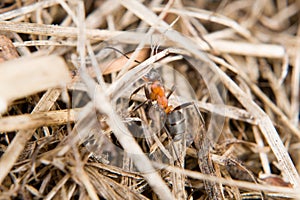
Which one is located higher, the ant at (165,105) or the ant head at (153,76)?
the ant head at (153,76)

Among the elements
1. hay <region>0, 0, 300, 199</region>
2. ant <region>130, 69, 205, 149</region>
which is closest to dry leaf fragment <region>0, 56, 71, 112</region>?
hay <region>0, 0, 300, 199</region>

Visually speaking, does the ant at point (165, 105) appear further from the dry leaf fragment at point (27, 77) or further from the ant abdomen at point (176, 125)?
the dry leaf fragment at point (27, 77)

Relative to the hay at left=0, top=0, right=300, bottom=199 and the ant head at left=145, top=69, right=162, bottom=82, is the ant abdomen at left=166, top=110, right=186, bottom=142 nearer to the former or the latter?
the hay at left=0, top=0, right=300, bottom=199

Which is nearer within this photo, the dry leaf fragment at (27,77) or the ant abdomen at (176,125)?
the dry leaf fragment at (27,77)

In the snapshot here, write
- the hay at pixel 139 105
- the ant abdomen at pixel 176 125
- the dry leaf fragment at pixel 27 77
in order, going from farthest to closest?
the ant abdomen at pixel 176 125
the hay at pixel 139 105
the dry leaf fragment at pixel 27 77

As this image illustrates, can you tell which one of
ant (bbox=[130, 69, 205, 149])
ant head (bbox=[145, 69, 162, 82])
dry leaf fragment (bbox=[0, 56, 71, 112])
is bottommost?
dry leaf fragment (bbox=[0, 56, 71, 112])

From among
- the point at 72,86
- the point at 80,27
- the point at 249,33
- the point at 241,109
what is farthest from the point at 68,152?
the point at 249,33

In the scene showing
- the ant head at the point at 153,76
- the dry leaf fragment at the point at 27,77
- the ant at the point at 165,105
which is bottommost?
the dry leaf fragment at the point at 27,77

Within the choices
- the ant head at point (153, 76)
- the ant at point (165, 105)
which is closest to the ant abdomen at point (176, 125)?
the ant at point (165, 105)

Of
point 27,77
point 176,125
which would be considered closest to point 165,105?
point 176,125
